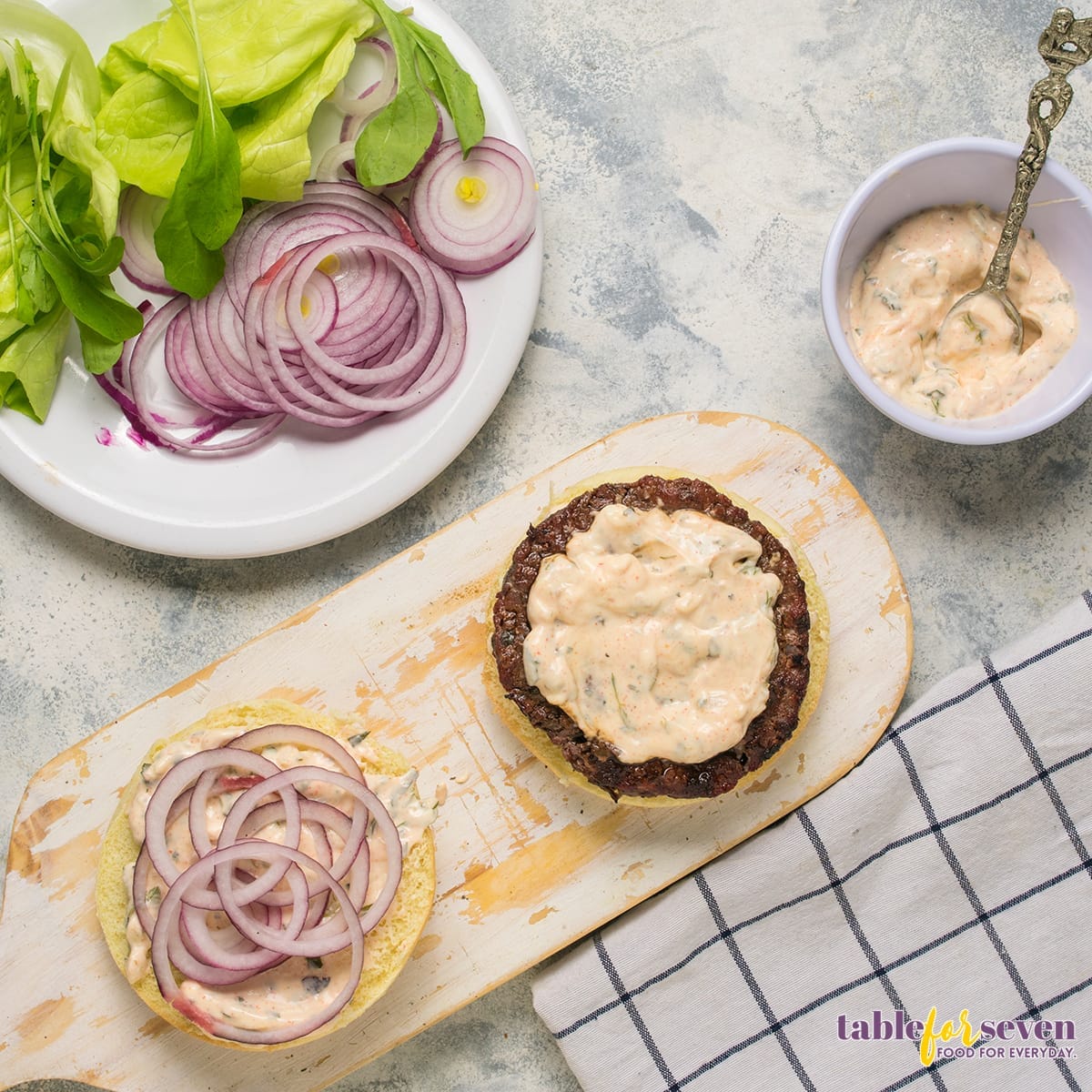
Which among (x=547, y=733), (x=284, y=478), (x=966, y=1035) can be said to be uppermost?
(x=284, y=478)

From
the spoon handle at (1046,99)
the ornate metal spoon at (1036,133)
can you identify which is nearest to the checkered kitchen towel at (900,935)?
the ornate metal spoon at (1036,133)

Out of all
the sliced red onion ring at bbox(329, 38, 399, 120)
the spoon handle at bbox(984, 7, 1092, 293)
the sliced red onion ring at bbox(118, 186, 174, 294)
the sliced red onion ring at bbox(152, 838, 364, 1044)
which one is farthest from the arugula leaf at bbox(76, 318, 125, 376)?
the spoon handle at bbox(984, 7, 1092, 293)

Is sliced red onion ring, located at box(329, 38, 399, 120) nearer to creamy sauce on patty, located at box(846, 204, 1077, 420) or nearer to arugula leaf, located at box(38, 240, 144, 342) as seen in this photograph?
arugula leaf, located at box(38, 240, 144, 342)

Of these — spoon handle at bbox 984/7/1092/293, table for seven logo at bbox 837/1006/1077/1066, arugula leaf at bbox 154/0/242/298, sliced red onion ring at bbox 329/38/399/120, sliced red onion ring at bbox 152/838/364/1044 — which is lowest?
table for seven logo at bbox 837/1006/1077/1066

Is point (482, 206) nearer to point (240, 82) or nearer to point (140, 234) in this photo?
point (240, 82)

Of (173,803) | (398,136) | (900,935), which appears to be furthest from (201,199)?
(900,935)

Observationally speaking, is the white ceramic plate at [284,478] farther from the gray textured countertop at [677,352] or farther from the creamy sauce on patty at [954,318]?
the creamy sauce on patty at [954,318]

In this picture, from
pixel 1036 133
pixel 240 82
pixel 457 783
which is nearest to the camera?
pixel 1036 133
